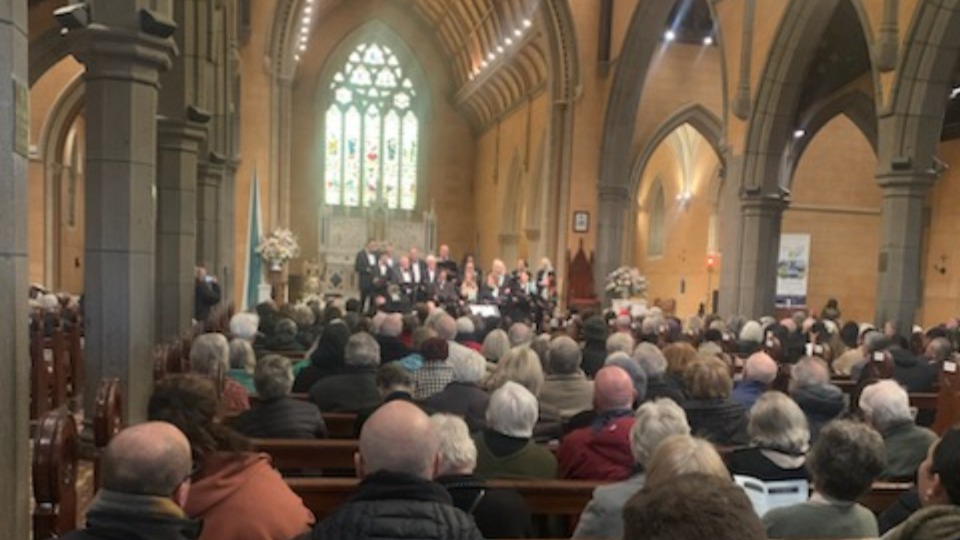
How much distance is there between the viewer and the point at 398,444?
1.92 meters

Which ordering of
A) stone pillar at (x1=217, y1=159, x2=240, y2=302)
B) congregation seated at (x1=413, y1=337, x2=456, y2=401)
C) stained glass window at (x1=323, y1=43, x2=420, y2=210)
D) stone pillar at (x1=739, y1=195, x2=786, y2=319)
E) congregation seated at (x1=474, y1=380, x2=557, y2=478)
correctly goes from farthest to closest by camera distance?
stained glass window at (x1=323, y1=43, x2=420, y2=210) → stone pillar at (x1=217, y1=159, x2=240, y2=302) → stone pillar at (x1=739, y1=195, x2=786, y2=319) → congregation seated at (x1=413, y1=337, x2=456, y2=401) → congregation seated at (x1=474, y1=380, x2=557, y2=478)

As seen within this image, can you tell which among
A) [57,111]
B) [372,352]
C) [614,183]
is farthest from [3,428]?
[57,111]

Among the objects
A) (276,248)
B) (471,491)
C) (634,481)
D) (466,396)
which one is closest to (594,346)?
(466,396)

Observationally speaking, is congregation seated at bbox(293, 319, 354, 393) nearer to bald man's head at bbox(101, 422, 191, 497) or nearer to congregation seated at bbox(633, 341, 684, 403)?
congregation seated at bbox(633, 341, 684, 403)

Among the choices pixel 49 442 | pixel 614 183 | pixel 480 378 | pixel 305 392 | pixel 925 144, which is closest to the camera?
pixel 49 442

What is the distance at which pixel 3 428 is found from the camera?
2.87 metres

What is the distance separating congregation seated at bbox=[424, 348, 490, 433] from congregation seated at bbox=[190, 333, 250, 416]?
106cm

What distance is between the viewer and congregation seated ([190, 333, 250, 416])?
4.37 metres

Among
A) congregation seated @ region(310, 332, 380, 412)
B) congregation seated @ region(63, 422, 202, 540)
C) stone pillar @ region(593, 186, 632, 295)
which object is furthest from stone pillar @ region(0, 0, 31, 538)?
stone pillar @ region(593, 186, 632, 295)

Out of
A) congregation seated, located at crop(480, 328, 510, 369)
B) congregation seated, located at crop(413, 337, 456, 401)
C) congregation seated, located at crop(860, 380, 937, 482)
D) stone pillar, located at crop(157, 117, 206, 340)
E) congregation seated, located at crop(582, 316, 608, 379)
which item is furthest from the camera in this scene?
stone pillar, located at crop(157, 117, 206, 340)

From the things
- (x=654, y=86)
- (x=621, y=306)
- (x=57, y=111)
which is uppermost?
(x=654, y=86)

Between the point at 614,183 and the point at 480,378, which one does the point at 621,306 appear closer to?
the point at 614,183

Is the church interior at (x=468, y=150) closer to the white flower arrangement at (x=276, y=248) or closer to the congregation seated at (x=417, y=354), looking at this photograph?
the white flower arrangement at (x=276, y=248)

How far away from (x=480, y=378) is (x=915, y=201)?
657cm
